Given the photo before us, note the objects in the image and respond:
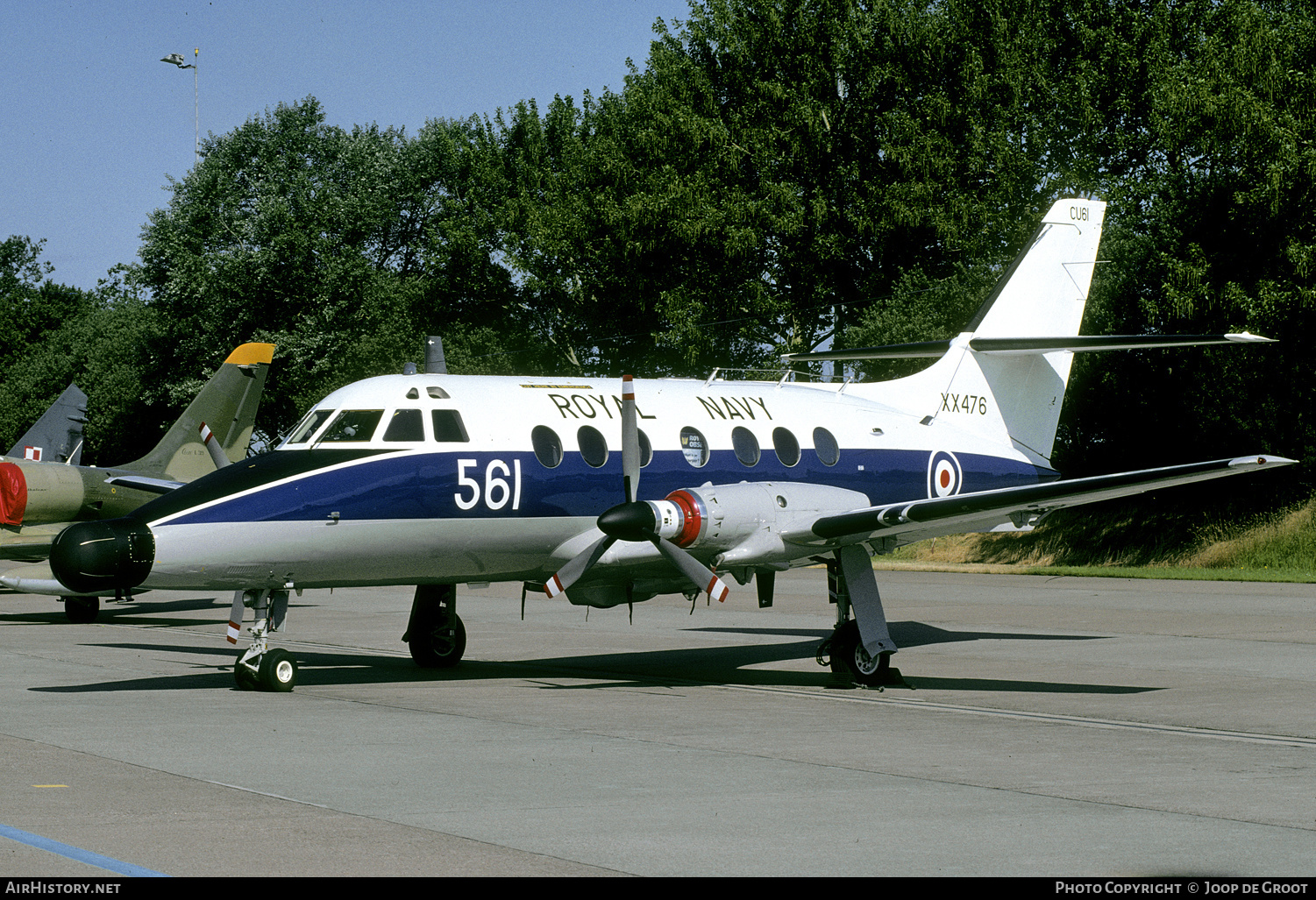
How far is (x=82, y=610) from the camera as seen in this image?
81.5 ft

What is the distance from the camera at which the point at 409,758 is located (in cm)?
1020

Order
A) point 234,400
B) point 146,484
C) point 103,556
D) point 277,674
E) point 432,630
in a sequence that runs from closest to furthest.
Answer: point 103,556
point 277,674
point 432,630
point 146,484
point 234,400

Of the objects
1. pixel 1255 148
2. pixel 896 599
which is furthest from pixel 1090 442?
pixel 896 599

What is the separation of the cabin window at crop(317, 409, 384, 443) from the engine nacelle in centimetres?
299

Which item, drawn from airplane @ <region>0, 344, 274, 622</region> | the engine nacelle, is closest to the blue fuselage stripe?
the engine nacelle

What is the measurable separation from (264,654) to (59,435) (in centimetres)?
2098

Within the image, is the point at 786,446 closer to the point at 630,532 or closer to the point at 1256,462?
the point at 630,532

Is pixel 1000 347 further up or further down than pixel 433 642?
further up

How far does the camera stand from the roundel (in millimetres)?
18078

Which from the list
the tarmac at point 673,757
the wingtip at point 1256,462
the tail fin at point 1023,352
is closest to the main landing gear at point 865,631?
the tarmac at point 673,757

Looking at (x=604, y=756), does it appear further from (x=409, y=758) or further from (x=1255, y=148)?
(x=1255, y=148)

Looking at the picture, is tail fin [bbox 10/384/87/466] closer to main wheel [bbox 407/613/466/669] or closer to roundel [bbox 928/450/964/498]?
main wheel [bbox 407/613/466/669]

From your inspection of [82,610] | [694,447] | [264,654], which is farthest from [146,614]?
[694,447]

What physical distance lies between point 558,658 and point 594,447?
4.32 m
